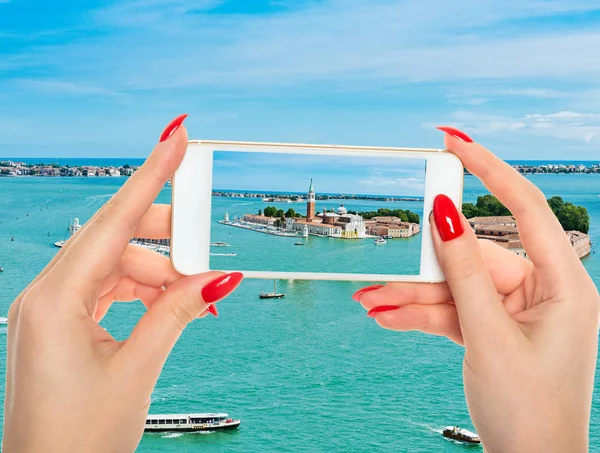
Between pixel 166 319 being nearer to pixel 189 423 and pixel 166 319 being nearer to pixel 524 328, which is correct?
pixel 524 328

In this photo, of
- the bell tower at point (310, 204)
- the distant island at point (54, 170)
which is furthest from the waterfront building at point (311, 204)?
the distant island at point (54, 170)

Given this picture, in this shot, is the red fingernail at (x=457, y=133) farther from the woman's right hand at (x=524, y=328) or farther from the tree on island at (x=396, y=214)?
the tree on island at (x=396, y=214)

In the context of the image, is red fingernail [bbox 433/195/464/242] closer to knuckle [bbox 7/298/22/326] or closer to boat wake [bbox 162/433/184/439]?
knuckle [bbox 7/298/22/326]

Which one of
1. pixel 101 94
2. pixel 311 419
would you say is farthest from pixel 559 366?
pixel 101 94

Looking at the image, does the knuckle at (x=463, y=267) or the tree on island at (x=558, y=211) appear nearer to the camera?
the knuckle at (x=463, y=267)

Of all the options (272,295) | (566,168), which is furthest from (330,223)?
(566,168)

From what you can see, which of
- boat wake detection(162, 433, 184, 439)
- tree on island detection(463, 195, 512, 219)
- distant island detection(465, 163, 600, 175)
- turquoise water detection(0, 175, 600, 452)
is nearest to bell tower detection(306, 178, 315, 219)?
turquoise water detection(0, 175, 600, 452)

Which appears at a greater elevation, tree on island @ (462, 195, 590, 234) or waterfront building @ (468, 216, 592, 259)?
tree on island @ (462, 195, 590, 234)

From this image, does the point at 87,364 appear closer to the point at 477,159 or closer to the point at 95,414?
the point at 95,414
